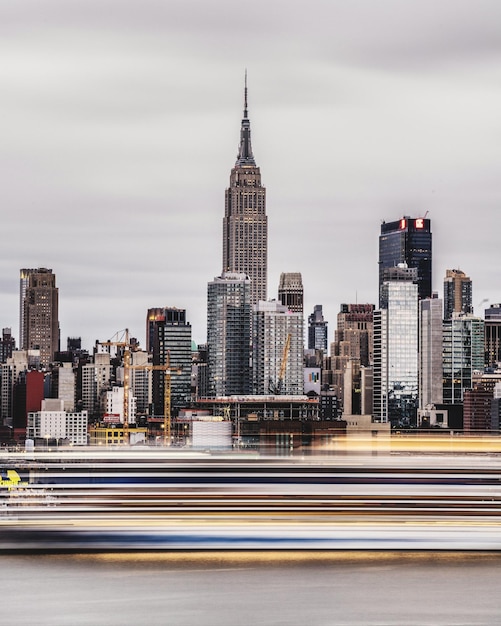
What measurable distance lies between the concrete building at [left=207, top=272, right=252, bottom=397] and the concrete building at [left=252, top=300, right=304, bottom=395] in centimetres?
133

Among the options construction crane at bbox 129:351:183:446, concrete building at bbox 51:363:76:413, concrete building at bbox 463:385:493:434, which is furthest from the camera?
construction crane at bbox 129:351:183:446

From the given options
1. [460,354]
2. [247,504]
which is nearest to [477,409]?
[460,354]

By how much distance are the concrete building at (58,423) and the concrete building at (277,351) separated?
165 feet

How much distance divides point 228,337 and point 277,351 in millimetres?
6100

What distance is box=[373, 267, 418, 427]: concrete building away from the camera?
429ft

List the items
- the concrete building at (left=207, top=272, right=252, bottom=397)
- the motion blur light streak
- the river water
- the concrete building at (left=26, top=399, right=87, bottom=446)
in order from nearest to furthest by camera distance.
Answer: the river water → the motion blur light streak → the concrete building at (left=26, top=399, right=87, bottom=446) → the concrete building at (left=207, top=272, right=252, bottom=397)

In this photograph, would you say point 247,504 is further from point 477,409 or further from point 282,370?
point 282,370

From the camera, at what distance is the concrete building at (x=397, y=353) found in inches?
5148

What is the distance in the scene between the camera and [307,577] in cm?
916

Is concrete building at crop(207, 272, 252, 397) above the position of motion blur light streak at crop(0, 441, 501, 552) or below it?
above

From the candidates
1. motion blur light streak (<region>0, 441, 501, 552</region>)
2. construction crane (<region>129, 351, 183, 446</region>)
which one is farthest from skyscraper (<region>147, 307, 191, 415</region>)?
motion blur light streak (<region>0, 441, 501, 552</region>)

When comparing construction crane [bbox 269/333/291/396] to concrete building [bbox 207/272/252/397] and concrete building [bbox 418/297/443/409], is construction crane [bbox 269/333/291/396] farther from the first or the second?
concrete building [bbox 418/297/443/409]

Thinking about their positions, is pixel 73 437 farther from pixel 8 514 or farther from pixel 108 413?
pixel 8 514

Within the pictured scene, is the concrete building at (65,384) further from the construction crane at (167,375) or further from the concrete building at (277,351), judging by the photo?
the concrete building at (277,351)
